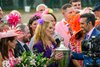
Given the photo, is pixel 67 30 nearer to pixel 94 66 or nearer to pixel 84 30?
pixel 84 30

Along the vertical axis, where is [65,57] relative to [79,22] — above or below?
below

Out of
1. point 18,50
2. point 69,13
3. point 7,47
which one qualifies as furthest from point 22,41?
point 69,13

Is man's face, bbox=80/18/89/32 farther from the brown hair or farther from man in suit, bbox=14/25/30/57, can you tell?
the brown hair

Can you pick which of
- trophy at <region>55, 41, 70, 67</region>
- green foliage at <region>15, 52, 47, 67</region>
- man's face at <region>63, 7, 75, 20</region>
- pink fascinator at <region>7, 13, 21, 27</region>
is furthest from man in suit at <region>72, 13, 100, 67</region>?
man's face at <region>63, 7, 75, 20</region>

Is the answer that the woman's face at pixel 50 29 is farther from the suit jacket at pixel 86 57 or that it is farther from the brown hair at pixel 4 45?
the brown hair at pixel 4 45

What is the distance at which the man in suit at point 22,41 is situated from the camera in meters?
6.90

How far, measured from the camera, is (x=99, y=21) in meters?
8.48

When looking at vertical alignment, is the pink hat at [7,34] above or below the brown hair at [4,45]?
above

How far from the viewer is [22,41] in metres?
7.96

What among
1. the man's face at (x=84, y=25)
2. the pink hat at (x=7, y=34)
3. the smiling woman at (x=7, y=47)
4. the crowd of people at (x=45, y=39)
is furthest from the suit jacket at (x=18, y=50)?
the man's face at (x=84, y=25)

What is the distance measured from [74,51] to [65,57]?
1.69ft

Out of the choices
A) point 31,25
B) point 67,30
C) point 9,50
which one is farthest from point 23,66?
point 67,30

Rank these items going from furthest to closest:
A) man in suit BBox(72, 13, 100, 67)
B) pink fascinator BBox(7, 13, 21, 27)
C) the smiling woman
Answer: pink fascinator BBox(7, 13, 21, 27) → man in suit BBox(72, 13, 100, 67) → the smiling woman

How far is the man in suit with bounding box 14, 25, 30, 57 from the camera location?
272 inches
